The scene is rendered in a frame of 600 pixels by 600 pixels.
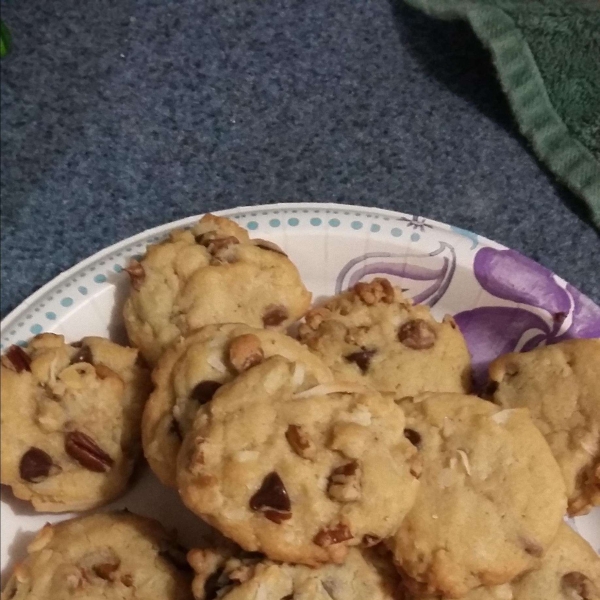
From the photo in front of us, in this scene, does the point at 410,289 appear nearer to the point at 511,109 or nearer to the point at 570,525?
the point at 570,525

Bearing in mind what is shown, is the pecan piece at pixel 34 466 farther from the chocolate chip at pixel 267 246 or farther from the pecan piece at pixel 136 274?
the chocolate chip at pixel 267 246

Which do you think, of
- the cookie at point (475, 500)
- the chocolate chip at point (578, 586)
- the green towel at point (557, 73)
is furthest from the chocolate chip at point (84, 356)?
the green towel at point (557, 73)

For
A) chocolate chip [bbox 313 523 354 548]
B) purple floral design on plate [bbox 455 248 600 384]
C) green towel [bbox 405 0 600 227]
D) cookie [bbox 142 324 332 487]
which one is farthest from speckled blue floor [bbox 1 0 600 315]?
chocolate chip [bbox 313 523 354 548]

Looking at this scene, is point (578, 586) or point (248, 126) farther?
point (248, 126)

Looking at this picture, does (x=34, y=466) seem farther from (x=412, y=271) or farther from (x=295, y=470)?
(x=412, y=271)

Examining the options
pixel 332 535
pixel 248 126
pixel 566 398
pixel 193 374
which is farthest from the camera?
pixel 248 126

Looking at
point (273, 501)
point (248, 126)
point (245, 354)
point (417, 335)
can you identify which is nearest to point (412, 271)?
point (417, 335)

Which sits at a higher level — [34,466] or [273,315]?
[273,315]
